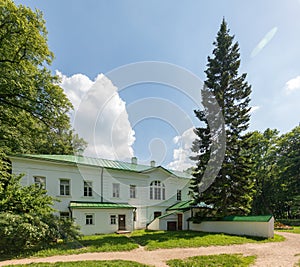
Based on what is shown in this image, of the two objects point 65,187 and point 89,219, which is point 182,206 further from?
point 65,187

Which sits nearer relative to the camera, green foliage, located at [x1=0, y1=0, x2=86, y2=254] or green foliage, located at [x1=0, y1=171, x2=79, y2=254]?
green foliage, located at [x1=0, y1=171, x2=79, y2=254]

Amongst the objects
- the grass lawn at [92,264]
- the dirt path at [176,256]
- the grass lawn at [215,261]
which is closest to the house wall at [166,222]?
the dirt path at [176,256]

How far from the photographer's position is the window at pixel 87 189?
2066 cm

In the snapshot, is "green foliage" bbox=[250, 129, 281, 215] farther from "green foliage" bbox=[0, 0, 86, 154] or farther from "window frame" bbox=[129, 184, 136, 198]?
"green foliage" bbox=[0, 0, 86, 154]

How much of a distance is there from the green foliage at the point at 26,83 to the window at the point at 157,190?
44.1 ft

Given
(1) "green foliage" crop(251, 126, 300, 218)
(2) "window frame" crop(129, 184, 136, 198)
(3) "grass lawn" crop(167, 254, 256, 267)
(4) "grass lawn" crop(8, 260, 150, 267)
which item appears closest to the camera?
(4) "grass lawn" crop(8, 260, 150, 267)

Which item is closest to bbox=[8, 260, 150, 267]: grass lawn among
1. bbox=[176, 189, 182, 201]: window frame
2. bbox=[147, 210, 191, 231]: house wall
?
bbox=[147, 210, 191, 231]: house wall

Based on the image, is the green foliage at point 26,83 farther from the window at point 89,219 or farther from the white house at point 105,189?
the window at point 89,219

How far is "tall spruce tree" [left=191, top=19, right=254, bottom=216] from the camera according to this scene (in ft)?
61.1

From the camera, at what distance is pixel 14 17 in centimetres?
1105

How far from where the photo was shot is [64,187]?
19.7 m

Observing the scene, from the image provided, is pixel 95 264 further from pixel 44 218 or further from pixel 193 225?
pixel 193 225

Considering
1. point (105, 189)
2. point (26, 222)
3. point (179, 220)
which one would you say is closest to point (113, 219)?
point (105, 189)

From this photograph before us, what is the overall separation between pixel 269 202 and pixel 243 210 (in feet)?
67.4
